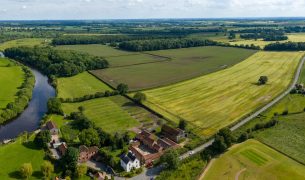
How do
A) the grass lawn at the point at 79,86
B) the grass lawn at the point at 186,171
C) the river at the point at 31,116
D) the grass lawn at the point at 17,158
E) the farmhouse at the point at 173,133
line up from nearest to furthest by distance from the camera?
the grass lawn at the point at 186,171 → the grass lawn at the point at 17,158 → the farmhouse at the point at 173,133 → the river at the point at 31,116 → the grass lawn at the point at 79,86

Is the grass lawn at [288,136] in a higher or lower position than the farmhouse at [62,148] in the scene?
lower

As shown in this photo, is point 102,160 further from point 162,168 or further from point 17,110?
point 17,110

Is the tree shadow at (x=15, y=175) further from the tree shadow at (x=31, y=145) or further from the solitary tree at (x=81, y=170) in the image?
the solitary tree at (x=81, y=170)

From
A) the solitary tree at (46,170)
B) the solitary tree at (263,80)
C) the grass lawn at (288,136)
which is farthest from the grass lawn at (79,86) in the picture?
the grass lawn at (288,136)

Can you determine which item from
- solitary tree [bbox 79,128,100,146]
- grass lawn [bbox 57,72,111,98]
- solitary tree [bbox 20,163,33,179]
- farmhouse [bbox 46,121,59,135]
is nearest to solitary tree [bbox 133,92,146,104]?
grass lawn [bbox 57,72,111,98]

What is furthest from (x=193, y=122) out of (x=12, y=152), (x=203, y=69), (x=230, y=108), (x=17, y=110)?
(x=203, y=69)

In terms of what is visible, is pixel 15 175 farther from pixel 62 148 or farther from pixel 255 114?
pixel 255 114

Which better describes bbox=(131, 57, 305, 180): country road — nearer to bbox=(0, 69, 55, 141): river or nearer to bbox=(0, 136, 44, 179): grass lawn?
bbox=(0, 136, 44, 179): grass lawn
